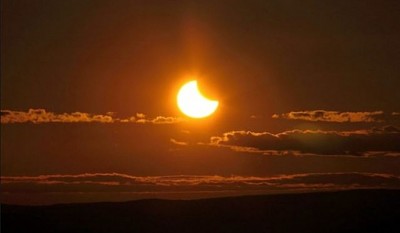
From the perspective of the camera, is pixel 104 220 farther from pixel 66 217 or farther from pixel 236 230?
pixel 236 230

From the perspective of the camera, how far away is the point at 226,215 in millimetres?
63344

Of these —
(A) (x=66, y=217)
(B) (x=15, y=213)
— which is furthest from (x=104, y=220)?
(B) (x=15, y=213)

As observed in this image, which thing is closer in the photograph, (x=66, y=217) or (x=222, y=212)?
(x=66, y=217)

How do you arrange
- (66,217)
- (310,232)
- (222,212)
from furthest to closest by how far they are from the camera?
(222,212) < (66,217) < (310,232)

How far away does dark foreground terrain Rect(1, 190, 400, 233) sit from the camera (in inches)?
2224

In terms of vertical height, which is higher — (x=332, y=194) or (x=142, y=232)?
(x=332, y=194)

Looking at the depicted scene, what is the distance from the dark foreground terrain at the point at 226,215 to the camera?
56.5m

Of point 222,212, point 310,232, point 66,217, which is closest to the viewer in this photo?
point 310,232

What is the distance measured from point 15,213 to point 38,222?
2337 mm

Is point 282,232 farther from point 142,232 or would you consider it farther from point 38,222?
point 38,222

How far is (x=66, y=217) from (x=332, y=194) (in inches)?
881

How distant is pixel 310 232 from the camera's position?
5575cm

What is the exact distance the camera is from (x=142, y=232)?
55.9 meters

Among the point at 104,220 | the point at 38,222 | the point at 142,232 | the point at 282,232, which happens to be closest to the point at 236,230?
the point at 282,232
